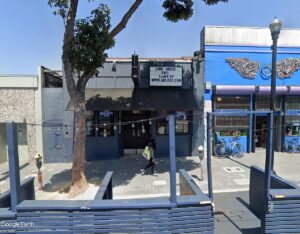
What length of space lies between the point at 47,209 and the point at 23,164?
8.69m

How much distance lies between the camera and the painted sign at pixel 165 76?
1178cm

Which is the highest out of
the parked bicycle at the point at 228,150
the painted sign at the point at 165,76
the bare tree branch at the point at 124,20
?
the bare tree branch at the point at 124,20

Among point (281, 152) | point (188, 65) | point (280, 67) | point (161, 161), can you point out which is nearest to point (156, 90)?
point (188, 65)

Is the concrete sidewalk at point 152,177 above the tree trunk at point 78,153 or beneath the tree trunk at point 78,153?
beneath

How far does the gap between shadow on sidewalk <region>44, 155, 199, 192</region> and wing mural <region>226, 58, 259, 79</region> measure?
17.3 feet

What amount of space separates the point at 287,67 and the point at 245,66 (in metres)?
2.36

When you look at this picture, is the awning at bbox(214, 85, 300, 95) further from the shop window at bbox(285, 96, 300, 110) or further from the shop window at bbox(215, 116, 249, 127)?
the shop window at bbox(215, 116, 249, 127)

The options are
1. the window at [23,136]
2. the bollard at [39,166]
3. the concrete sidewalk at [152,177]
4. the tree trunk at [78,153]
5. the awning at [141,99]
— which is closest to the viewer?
the tree trunk at [78,153]

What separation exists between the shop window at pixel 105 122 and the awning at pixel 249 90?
555 cm

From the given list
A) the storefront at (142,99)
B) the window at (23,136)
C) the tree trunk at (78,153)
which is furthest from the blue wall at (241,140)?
the window at (23,136)

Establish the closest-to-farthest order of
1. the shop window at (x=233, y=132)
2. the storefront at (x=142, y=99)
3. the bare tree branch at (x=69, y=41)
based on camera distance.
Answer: the bare tree branch at (x=69, y=41) < the storefront at (x=142, y=99) < the shop window at (x=233, y=132)

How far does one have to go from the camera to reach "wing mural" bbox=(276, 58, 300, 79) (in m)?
12.9

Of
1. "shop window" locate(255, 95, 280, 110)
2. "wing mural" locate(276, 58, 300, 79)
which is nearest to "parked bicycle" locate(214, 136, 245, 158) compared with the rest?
"shop window" locate(255, 95, 280, 110)

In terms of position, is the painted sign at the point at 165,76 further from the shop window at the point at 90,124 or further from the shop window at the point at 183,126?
the shop window at the point at 90,124
